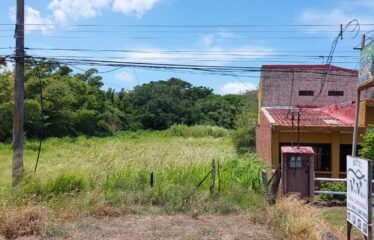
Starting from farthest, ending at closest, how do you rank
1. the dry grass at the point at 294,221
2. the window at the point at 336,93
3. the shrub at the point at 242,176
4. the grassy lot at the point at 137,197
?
the window at the point at 336,93 < the shrub at the point at 242,176 < the grassy lot at the point at 137,197 < the dry grass at the point at 294,221

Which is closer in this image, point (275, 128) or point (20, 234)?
point (20, 234)

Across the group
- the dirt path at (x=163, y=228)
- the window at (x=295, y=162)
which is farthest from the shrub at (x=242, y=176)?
the dirt path at (x=163, y=228)

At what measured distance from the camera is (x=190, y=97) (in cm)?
9075

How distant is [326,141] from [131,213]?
1106 centimetres

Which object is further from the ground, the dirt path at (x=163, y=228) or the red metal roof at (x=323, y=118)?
the red metal roof at (x=323, y=118)

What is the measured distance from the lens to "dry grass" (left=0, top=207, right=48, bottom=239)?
8.79 metres

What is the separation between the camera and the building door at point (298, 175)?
13.7 meters

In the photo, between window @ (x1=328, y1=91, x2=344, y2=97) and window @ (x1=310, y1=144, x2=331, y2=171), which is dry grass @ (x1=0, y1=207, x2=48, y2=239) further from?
window @ (x1=328, y1=91, x2=344, y2=97)

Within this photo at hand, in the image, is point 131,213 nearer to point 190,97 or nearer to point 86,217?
point 86,217

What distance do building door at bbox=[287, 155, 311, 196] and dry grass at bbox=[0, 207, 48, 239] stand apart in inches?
289

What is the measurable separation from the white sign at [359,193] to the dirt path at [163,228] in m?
1.87

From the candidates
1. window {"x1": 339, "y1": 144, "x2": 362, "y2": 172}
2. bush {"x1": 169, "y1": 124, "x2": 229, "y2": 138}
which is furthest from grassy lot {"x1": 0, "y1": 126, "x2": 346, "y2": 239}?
bush {"x1": 169, "y1": 124, "x2": 229, "y2": 138}

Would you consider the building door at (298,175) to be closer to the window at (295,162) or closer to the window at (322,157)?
the window at (295,162)

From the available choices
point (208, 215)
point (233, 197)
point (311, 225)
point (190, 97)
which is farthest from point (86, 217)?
point (190, 97)
